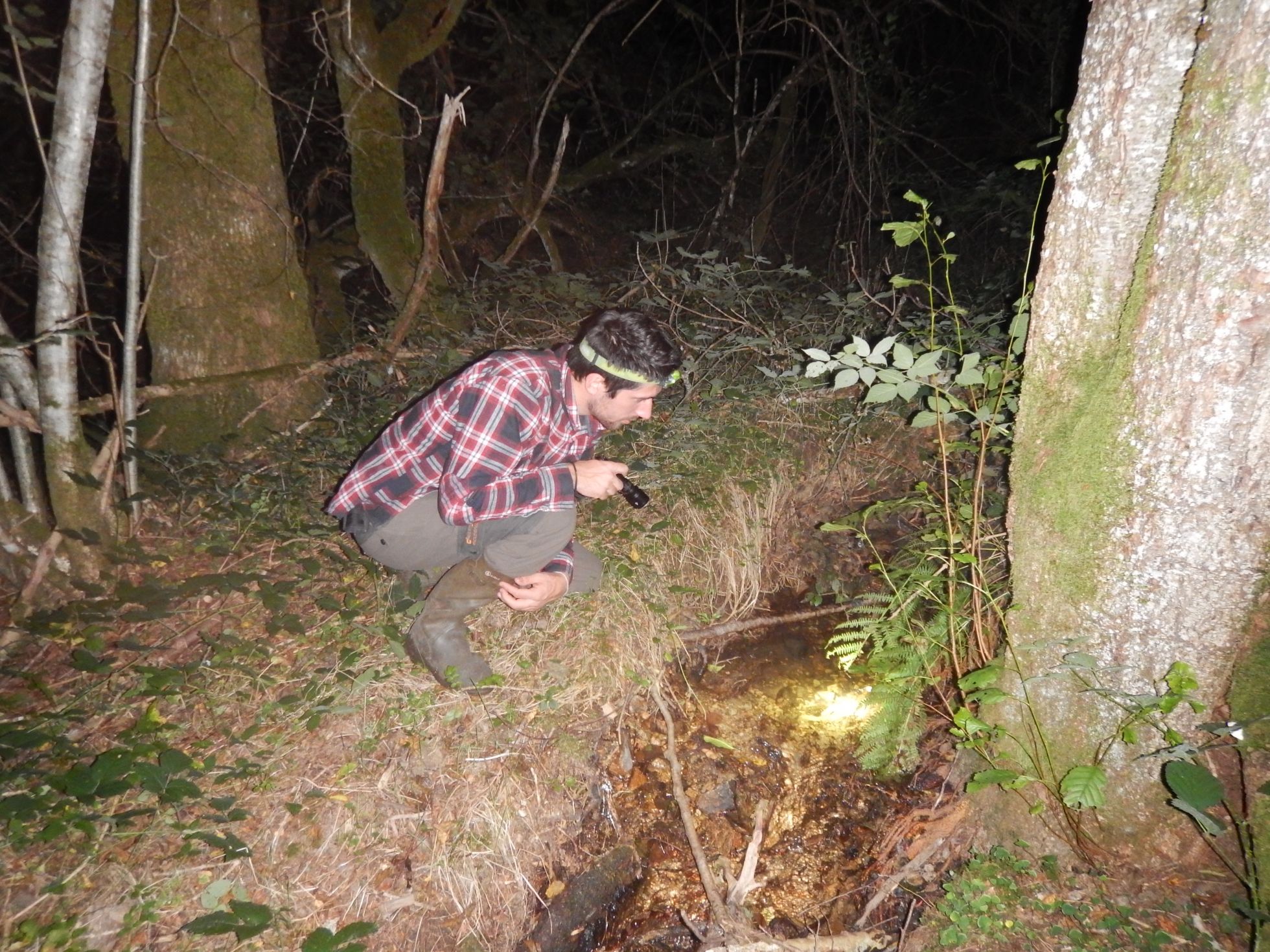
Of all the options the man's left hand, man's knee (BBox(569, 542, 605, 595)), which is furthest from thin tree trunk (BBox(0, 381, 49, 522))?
man's knee (BBox(569, 542, 605, 595))

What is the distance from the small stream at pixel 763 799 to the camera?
246 centimetres

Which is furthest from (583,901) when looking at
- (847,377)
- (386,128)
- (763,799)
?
(386,128)

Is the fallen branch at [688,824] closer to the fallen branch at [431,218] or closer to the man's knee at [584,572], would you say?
the man's knee at [584,572]

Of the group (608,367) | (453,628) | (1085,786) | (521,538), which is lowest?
(453,628)

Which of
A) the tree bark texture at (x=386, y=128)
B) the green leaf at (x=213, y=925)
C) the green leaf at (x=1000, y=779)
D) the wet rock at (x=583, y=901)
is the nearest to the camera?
the green leaf at (x=213, y=925)

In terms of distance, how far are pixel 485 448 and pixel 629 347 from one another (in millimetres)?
656

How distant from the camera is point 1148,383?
1.65m

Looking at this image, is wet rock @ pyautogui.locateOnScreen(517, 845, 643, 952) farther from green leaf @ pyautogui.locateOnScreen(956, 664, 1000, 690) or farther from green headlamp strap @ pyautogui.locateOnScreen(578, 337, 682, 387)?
green headlamp strap @ pyautogui.locateOnScreen(578, 337, 682, 387)

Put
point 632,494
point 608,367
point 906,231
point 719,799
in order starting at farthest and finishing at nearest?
point 632,494, point 719,799, point 608,367, point 906,231

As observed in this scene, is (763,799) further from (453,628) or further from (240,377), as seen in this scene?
(240,377)

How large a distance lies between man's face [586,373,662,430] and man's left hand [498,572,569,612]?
73 cm

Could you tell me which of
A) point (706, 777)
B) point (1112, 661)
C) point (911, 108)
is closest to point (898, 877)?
point (706, 777)

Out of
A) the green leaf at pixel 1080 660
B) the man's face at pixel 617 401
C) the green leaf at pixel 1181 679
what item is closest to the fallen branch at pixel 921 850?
the green leaf at pixel 1080 660

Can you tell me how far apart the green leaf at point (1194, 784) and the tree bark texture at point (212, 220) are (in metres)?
4.28
